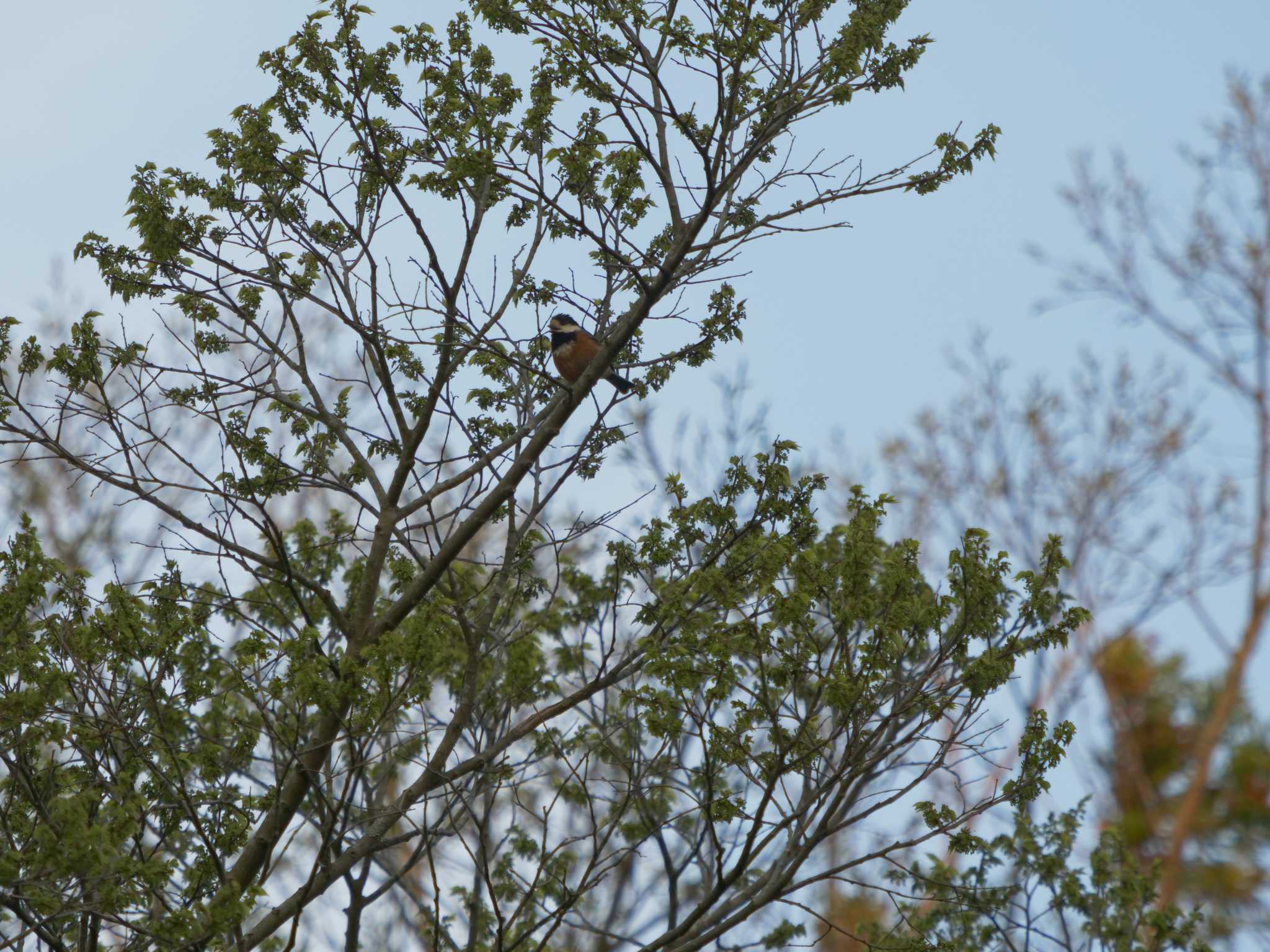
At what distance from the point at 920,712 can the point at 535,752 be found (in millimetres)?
2400

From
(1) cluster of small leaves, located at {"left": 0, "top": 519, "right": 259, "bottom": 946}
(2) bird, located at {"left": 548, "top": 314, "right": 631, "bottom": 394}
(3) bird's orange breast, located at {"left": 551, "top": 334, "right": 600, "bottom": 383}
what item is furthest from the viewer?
(3) bird's orange breast, located at {"left": 551, "top": 334, "right": 600, "bottom": 383}

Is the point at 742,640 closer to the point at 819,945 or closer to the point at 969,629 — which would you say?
the point at 969,629

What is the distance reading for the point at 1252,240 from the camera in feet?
51.1

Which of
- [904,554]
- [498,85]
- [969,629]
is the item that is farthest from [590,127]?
[969,629]

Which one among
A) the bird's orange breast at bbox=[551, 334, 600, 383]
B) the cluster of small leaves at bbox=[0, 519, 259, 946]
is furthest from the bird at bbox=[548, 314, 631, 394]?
the cluster of small leaves at bbox=[0, 519, 259, 946]

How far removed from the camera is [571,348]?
772 centimetres

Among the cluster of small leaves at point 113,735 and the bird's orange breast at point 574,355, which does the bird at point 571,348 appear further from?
the cluster of small leaves at point 113,735

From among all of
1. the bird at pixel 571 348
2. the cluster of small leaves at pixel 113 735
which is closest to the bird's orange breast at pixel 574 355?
the bird at pixel 571 348

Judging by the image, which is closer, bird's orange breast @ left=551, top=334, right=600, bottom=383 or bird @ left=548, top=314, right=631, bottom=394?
bird @ left=548, top=314, right=631, bottom=394

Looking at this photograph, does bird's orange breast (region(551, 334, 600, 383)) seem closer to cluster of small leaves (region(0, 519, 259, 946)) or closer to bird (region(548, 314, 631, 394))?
bird (region(548, 314, 631, 394))

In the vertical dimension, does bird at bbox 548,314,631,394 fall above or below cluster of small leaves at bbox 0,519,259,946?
above

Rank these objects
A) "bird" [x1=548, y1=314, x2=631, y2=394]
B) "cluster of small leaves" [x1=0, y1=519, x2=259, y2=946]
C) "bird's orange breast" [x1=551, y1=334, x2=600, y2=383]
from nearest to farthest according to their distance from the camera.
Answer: "cluster of small leaves" [x1=0, y1=519, x2=259, y2=946], "bird" [x1=548, y1=314, x2=631, y2=394], "bird's orange breast" [x1=551, y1=334, x2=600, y2=383]

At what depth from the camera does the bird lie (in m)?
7.37

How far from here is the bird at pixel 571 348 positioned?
7367mm
